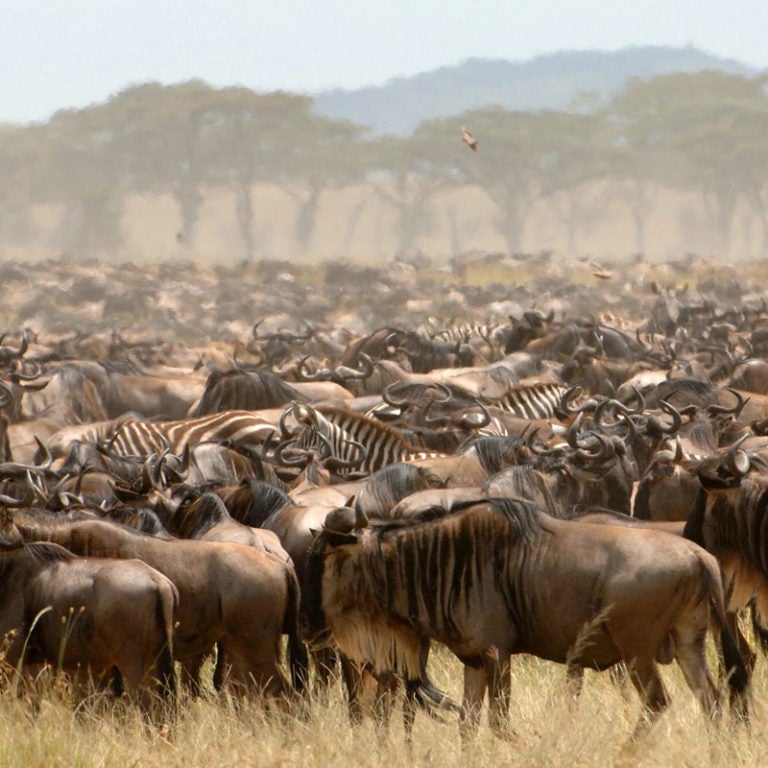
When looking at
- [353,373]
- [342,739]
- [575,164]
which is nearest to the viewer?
[342,739]

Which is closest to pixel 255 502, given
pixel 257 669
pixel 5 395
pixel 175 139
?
pixel 257 669

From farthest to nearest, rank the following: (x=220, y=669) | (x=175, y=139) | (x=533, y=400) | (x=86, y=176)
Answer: (x=86, y=176)
(x=175, y=139)
(x=533, y=400)
(x=220, y=669)

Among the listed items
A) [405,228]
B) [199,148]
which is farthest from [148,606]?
[405,228]

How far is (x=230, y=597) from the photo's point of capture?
5.30 meters

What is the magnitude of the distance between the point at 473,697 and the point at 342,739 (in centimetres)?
45

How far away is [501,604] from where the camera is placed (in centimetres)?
511

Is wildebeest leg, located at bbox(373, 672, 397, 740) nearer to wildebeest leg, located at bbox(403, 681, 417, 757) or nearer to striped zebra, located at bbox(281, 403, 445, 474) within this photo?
wildebeest leg, located at bbox(403, 681, 417, 757)

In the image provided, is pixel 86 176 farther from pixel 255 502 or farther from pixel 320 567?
pixel 320 567

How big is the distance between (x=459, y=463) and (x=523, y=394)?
3996mm

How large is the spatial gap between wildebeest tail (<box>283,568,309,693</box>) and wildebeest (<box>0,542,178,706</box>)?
453mm

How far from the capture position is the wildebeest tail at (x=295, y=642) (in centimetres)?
545

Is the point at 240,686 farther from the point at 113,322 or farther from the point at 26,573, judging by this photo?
the point at 113,322

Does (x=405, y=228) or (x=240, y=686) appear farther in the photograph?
(x=405, y=228)

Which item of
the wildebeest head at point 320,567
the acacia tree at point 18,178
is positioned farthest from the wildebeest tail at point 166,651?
the acacia tree at point 18,178
